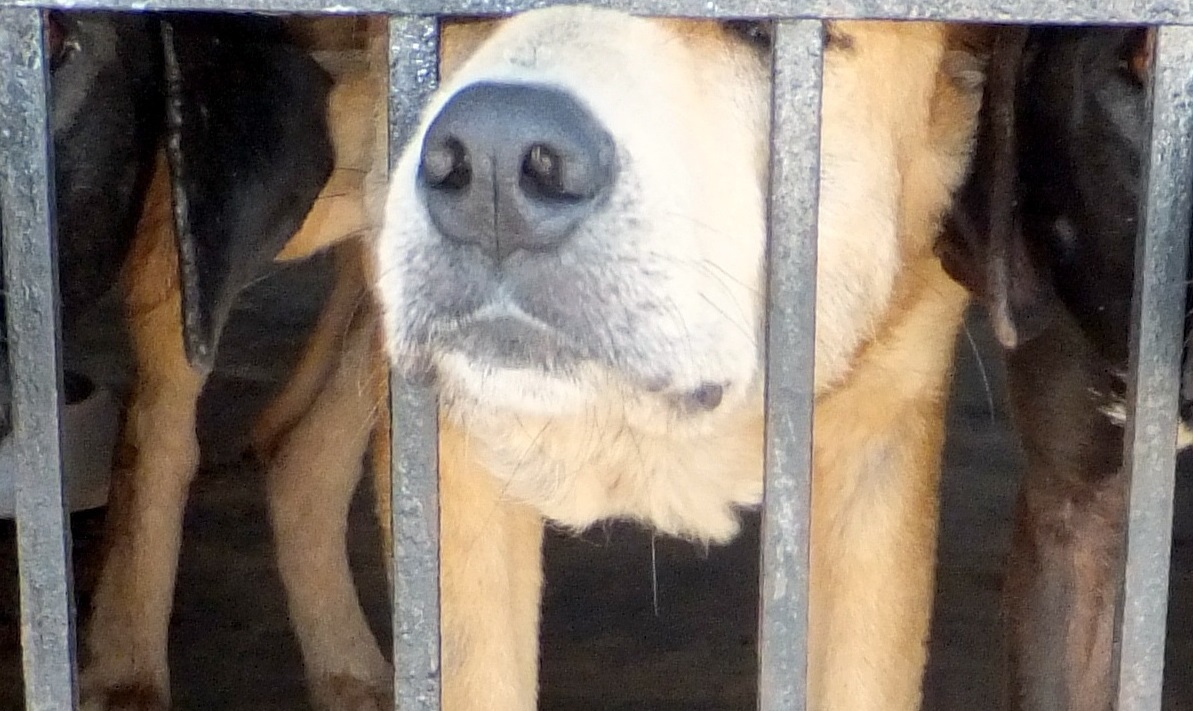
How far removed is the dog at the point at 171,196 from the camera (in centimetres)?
197

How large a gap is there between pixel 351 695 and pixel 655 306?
1674mm

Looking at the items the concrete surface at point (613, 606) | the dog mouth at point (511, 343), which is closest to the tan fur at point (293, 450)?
the concrete surface at point (613, 606)

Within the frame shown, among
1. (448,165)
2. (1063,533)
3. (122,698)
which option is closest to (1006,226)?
(1063,533)

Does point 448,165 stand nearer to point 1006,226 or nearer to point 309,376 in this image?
point 1006,226

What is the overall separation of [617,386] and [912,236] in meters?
0.76

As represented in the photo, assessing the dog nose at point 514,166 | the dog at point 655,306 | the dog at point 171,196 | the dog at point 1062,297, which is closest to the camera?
the dog nose at point 514,166

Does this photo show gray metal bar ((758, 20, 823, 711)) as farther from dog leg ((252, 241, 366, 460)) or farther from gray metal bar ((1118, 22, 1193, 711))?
dog leg ((252, 241, 366, 460))

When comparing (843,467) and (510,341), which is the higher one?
(510,341)

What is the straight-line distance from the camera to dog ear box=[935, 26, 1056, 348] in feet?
6.77

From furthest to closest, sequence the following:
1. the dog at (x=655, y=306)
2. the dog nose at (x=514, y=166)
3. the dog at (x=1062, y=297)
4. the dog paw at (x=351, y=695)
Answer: the dog paw at (x=351, y=695) → the dog at (x=1062, y=297) → the dog at (x=655, y=306) → the dog nose at (x=514, y=166)

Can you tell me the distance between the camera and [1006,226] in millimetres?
2109

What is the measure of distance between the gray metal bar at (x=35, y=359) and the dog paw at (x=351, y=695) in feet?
4.88

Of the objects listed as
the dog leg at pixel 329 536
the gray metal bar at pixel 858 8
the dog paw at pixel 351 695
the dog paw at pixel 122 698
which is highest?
the gray metal bar at pixel 858 8

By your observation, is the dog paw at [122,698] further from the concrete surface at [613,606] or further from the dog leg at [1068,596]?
the dog leg at [1068,596]
